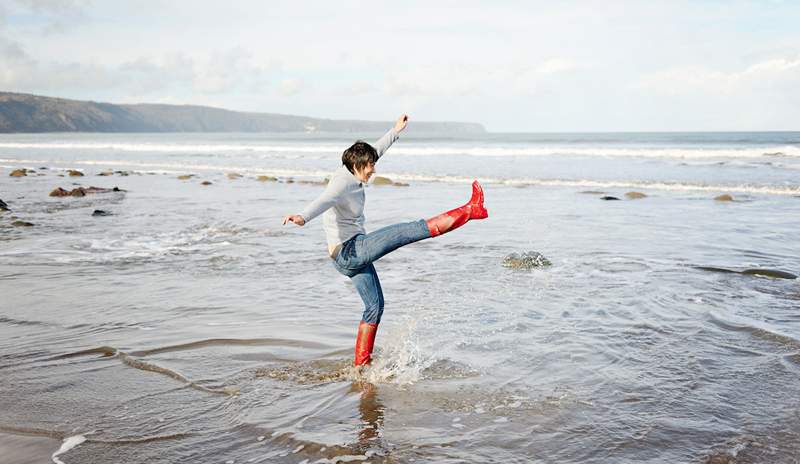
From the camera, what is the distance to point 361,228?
5.76 metres

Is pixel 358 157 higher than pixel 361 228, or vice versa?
pixel 358 157

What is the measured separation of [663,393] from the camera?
203 inches

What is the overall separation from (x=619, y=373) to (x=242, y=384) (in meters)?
3.20

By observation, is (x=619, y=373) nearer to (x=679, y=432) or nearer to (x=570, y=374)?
(x=570, y=374)

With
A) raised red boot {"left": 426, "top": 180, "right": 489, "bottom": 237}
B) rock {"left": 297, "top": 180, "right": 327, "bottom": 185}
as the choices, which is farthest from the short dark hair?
rock {"left": 297, "top": 180, "right": 327, "bottom": 185}

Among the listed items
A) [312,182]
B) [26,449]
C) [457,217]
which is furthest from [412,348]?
[312,182]

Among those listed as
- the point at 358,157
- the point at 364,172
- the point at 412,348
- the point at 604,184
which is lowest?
the point at 412,348

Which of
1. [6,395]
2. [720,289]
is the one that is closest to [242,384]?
[6,395]

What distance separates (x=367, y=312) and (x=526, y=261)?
513 cm

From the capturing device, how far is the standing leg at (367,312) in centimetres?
584

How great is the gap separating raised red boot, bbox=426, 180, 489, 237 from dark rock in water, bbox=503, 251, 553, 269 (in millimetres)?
4804

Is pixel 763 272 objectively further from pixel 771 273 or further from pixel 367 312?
pixel 367 312

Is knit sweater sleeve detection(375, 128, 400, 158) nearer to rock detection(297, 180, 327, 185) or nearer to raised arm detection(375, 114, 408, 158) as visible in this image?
raised arm detection(375, 114, 408, 158)

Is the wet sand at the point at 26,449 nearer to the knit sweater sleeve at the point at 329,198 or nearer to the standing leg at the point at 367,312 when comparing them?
the knit sweater sleeve at the point at 329,198
